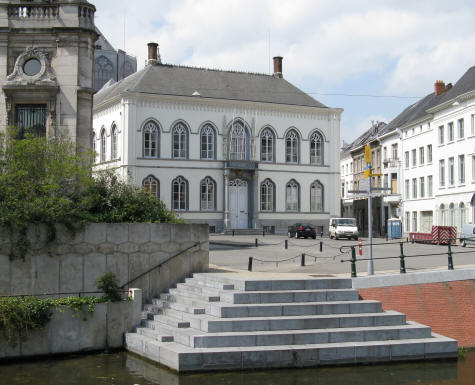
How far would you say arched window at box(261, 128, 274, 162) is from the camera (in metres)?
52.7

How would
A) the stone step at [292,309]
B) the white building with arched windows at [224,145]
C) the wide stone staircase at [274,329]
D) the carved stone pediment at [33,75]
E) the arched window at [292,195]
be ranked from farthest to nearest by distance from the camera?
the arched window at [292,195], the white building with arched windows at [224,145], the carved stone pediment at [33,75], the stone step at [292,309], the wide stone staircase at [274,329]

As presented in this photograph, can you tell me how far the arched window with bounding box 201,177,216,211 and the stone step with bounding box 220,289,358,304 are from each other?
35.7 metres

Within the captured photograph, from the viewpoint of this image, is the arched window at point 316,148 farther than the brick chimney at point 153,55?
Yes

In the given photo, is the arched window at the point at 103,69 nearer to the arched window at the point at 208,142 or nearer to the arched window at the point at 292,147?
the arched window at the point at 208,142

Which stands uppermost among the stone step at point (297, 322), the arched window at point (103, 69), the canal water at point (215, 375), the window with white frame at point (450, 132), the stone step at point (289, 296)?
the arched window at point (103, 69)

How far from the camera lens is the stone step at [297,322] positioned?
43.9 ft

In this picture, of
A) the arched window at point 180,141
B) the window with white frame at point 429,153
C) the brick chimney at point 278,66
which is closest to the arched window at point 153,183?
the arched window at point 180,141

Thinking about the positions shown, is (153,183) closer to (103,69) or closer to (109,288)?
(109,288)

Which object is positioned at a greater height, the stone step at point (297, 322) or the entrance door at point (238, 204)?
the entrance door at point (238, 204)

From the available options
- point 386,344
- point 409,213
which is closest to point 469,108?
point 409,213

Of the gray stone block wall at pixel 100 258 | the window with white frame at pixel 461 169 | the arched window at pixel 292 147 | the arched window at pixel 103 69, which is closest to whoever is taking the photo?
the gray stone block wall at pixel 100 258

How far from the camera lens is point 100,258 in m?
16.0

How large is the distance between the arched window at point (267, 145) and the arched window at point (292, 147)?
1313mm

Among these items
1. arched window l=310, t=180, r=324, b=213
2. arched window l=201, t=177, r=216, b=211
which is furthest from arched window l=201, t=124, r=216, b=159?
arched window l=310, t=180, r=324, b=213
